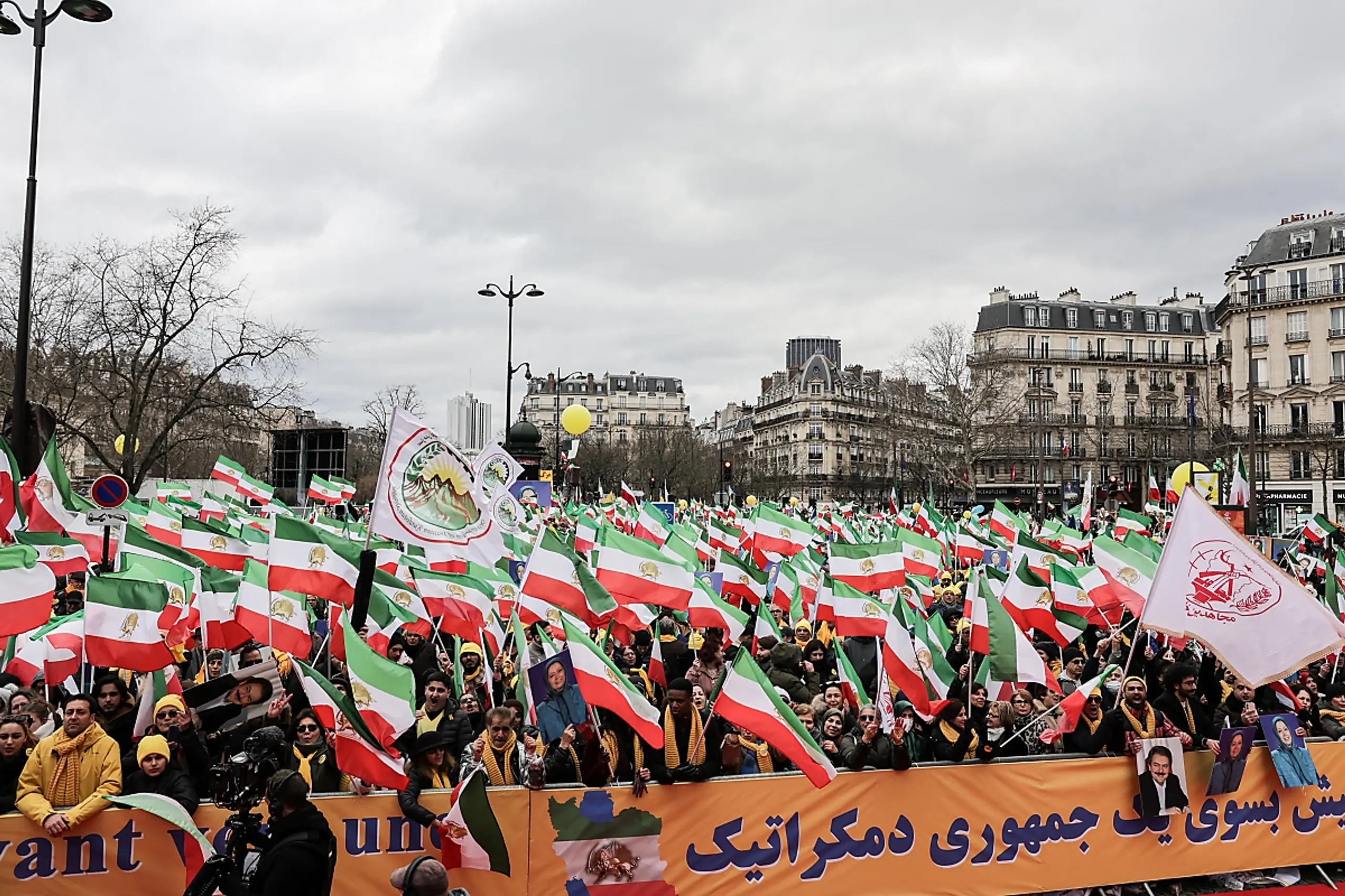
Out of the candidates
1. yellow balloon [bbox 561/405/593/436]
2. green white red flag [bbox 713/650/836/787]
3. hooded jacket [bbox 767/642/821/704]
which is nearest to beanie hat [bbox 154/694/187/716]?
green white red flag [bbox 713/650/836/787]

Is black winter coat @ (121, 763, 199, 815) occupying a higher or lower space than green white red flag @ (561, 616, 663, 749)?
lower

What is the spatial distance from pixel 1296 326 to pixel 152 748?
68157 millimetres

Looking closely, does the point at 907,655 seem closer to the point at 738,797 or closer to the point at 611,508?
the point at 738,797

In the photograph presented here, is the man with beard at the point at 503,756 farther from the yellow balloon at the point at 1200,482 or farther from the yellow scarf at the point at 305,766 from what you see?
the yellow balloon at the point at 1200,482

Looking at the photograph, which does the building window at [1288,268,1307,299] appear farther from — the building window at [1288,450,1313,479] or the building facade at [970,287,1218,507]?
the building facade at [970,287,1218,507]

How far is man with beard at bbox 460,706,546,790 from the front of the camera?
611cm

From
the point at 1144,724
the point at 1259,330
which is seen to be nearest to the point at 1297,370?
the point at 1259,330

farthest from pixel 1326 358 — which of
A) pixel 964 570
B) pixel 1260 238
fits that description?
pixel 964 570

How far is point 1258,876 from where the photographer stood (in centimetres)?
722

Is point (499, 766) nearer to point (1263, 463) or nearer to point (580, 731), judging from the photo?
point (580, 731)

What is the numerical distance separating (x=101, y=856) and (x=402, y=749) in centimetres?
165

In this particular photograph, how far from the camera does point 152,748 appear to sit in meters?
5.51

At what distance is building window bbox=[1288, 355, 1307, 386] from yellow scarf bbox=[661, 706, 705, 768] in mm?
65173

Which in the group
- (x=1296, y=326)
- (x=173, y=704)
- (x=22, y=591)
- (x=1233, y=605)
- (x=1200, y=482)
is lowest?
(x=173, y=704)
